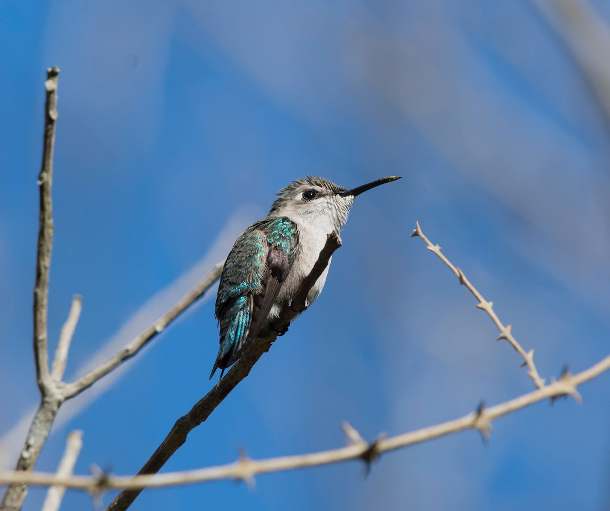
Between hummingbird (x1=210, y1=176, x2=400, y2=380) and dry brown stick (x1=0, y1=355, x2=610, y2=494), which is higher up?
hummingbird (x1=210, y1=176, x2=400, y2=380)

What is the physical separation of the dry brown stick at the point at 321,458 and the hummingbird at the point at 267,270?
291 centimetres

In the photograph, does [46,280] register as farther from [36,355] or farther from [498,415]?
[498,415]

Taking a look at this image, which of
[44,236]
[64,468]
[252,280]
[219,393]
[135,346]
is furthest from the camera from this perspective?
[252,280]

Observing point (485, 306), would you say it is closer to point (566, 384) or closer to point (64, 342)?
point (566, 384)

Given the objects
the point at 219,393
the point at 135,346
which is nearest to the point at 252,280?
the point at 219,393

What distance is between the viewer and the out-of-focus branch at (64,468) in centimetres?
203

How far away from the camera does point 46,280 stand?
194 cm

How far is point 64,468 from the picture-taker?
218 centimetres

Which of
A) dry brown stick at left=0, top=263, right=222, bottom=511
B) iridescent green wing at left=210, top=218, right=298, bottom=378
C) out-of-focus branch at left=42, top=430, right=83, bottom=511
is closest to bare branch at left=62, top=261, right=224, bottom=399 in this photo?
dry brown stick at left=0, top=263, right=222, bottom=511

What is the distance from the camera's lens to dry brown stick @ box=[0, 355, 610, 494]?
1215 mm

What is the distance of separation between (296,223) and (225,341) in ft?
5.22

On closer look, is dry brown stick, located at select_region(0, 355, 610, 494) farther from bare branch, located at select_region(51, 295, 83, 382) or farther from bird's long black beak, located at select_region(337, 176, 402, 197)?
bird's long black beak, located at select_region(337, 176, 402, 197)

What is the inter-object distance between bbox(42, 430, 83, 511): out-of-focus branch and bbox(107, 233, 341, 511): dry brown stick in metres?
0.31

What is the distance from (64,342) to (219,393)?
3.49ft
